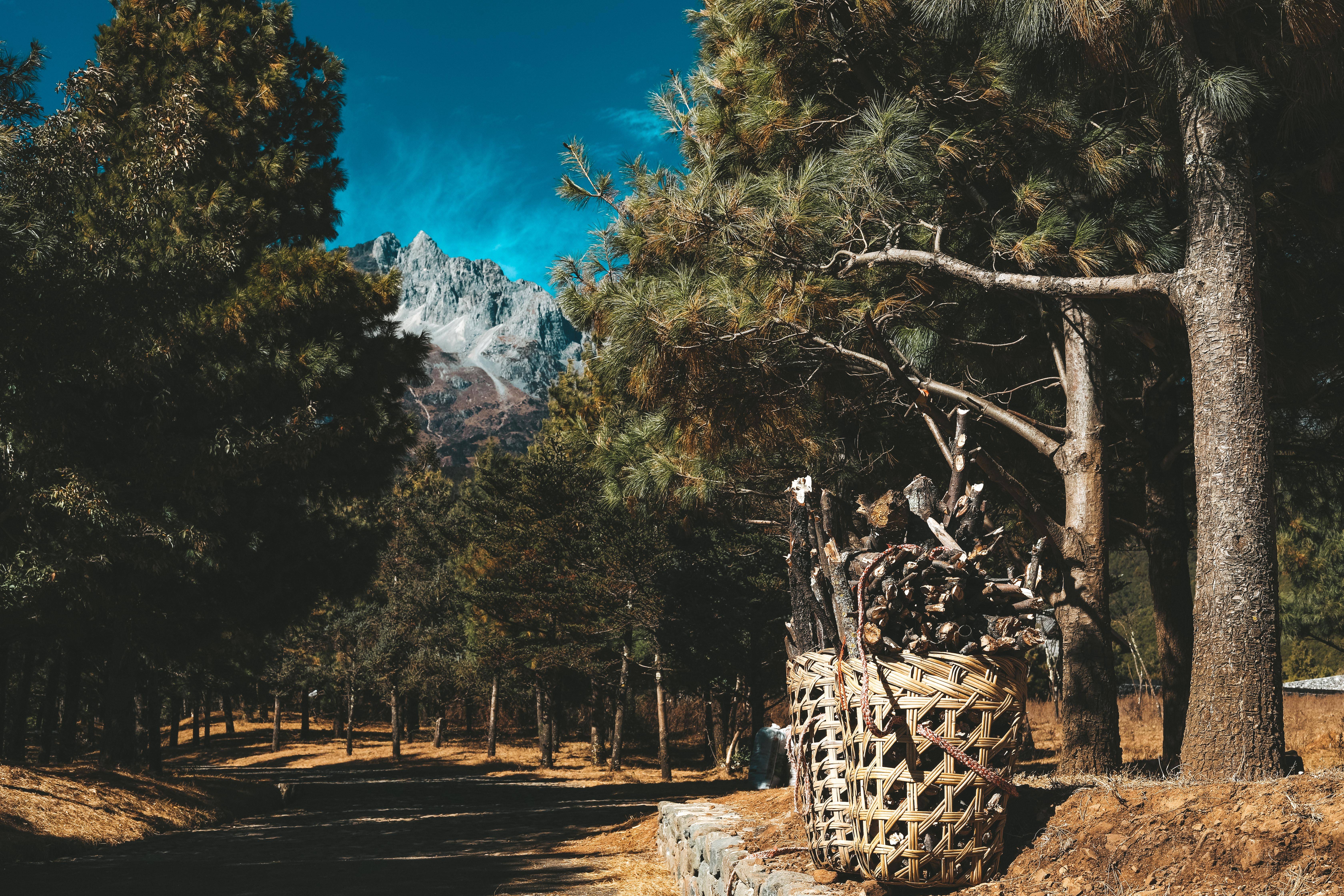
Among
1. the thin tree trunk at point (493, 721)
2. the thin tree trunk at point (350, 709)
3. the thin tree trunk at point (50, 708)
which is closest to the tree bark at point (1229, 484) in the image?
the thin tree trunk at point (50, 708)

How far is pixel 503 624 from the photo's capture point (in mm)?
23500

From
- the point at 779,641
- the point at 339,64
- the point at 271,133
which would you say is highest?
the point at 339,64

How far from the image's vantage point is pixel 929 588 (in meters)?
3.42

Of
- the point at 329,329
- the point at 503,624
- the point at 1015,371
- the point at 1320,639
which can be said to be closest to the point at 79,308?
the point at 329,329

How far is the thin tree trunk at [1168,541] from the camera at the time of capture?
8430 millimetres

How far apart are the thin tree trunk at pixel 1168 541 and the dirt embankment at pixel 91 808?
11.2 meters

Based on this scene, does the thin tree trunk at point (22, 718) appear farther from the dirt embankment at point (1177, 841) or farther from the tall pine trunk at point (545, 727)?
the dirt embankment at point (1177, 841)

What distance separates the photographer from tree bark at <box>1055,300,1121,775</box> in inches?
231

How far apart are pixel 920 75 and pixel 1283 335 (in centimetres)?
374

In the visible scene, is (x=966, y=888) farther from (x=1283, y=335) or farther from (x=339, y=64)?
(x=339, y=64)

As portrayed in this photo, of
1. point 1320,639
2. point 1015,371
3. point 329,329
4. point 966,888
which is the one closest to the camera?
point 966,888

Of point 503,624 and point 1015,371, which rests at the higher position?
point 1015,371

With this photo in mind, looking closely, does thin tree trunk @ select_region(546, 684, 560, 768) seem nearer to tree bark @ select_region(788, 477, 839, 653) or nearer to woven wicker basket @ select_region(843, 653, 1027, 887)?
tree bark @ select_region(788, 477, 839, 653)

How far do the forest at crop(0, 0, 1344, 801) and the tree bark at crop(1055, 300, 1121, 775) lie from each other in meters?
0.03
